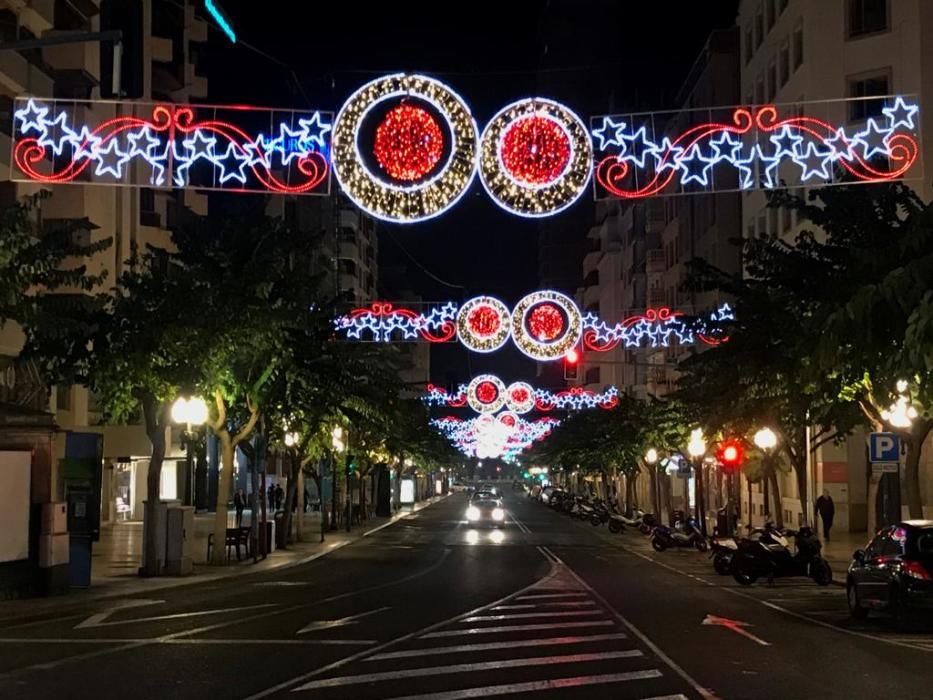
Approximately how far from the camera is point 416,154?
60.6 ft

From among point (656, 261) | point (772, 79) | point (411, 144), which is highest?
point (772, 79)

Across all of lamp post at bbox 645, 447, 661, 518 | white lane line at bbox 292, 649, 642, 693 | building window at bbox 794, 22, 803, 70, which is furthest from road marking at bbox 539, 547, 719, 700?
lamp post at bbox 645, 447, 661, 518

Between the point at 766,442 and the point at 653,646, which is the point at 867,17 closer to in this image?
the point at 766,442

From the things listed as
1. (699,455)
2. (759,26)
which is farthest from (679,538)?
(759,26)

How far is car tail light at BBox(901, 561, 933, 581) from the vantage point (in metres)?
18.2

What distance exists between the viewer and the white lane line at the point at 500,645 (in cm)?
1545

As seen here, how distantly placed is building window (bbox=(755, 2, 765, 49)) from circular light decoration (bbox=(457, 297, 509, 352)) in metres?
24.7

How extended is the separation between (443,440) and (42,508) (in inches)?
3583

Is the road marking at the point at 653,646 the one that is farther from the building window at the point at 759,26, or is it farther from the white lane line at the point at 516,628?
the building window at the point at 759,26

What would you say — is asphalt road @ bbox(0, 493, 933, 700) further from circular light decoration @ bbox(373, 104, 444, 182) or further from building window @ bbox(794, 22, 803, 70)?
building window @ bbox(794, 22, 803, 70)

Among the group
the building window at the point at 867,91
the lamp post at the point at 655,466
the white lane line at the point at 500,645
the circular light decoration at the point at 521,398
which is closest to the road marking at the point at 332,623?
the white lane line at the point at 500,645

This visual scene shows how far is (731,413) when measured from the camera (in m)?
34.6

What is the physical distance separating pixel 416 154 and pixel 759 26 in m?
45.2

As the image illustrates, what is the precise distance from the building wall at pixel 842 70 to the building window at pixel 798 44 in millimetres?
40
